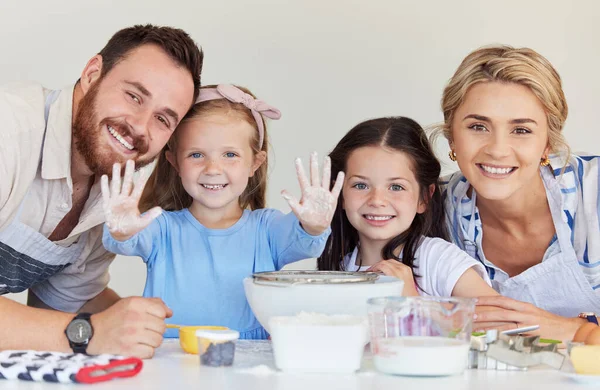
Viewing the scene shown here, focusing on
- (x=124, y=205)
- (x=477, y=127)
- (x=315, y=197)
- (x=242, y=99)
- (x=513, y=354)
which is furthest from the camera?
(x=477, y=127)

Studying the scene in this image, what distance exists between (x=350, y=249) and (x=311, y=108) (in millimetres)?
1294

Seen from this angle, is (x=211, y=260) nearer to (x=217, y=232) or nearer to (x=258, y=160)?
(x=217, y=232)

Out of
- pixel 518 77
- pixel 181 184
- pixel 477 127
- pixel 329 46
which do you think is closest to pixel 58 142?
pixel 181 184

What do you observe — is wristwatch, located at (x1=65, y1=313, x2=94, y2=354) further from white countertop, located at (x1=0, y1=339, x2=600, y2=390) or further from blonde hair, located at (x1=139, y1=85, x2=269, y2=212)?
blonde hair, located at (x1=139, y1=85, x2=269, y2=212)

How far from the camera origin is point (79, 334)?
4.30 ft

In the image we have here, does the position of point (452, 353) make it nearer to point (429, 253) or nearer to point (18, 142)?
point (429, 253)

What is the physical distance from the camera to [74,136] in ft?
6.43

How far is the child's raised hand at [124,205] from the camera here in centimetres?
149

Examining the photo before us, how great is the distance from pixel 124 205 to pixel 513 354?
30.6 inches

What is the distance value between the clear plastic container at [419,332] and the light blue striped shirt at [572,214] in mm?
1087

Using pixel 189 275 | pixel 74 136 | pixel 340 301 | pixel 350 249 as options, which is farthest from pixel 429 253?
pixel 74 136

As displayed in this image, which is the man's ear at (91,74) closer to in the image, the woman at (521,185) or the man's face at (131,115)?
the man's face at (131,115)

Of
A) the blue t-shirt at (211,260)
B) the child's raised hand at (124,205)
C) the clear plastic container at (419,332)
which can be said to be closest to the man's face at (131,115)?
the blue t-shirt at (211,260)

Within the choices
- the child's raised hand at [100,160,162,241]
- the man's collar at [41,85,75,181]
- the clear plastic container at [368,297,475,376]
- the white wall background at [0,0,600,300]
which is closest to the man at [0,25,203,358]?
the man's collar at [41,85,75,181]
